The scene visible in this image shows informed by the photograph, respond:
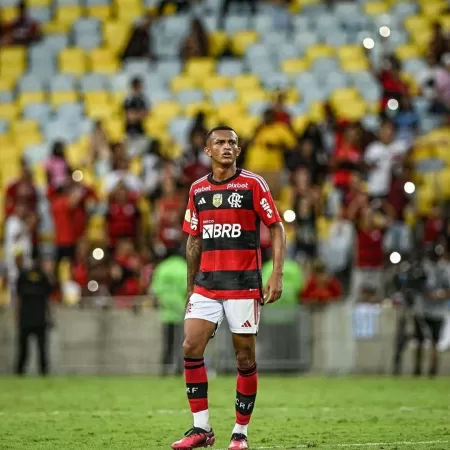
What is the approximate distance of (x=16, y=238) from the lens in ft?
66.9

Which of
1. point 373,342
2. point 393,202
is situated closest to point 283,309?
point 373,342

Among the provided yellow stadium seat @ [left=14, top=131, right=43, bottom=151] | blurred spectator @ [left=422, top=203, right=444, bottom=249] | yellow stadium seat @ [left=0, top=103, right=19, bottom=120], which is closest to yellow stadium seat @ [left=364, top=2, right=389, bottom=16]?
blurred spectator @ [left=422, top=203, right=444, bottom=249]

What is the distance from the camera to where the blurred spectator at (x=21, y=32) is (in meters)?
26.6

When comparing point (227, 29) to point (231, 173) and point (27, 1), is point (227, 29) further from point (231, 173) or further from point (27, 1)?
point (231, 173)

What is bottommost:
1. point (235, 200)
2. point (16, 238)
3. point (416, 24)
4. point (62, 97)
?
point (235, 200)

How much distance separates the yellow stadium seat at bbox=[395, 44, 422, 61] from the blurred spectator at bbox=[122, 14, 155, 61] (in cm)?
493

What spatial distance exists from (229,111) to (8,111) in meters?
4.71

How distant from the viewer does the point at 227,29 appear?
1006 inches

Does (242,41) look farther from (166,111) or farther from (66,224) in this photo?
(66,224)

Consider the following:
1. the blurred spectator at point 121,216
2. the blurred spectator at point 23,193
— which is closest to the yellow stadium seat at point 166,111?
the blurred spectator at point 23,193

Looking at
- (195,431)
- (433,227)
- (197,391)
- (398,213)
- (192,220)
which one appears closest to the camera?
(195,431)

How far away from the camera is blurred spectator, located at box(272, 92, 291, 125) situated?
21.3 meters

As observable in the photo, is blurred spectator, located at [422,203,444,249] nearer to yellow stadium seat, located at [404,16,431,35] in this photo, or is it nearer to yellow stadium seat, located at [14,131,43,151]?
yellow stadium seat, located at [404,16,431,35]

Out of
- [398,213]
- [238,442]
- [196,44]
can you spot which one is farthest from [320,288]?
[238,442]
